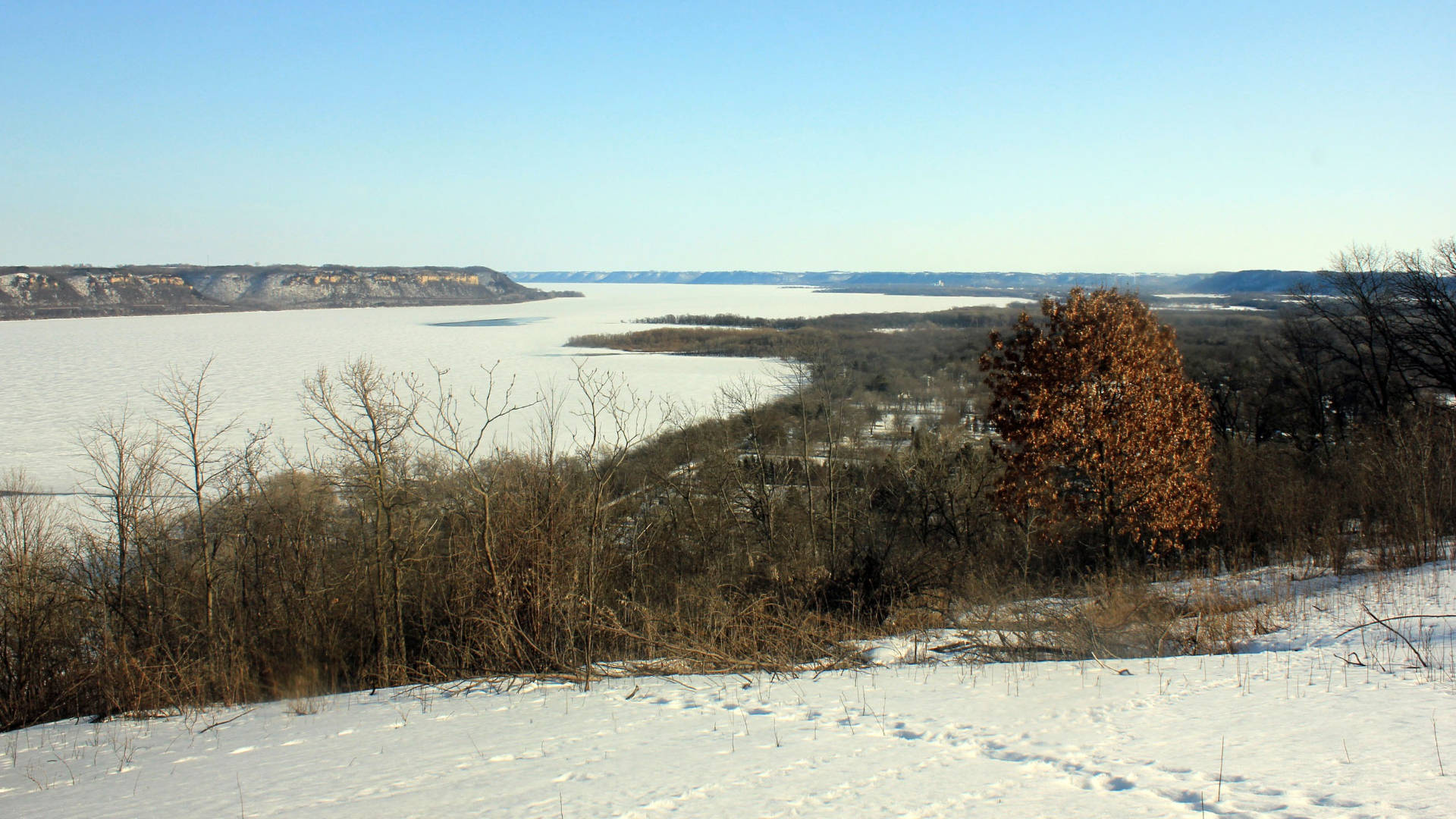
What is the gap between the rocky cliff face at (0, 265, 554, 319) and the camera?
11475 centimetres

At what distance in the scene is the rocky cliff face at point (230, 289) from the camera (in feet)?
376

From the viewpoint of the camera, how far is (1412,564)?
1143 centimetres

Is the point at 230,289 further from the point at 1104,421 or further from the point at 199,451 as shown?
the point at 1104,421

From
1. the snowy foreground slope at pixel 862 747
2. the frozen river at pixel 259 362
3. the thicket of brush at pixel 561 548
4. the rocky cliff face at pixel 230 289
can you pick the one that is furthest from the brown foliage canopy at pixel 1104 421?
the rocky cliff face at pixel 230 289

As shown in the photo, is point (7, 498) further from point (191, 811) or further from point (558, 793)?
point (558, 793)

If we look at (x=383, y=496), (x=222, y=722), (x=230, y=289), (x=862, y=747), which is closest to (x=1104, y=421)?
(x=862, y=747)

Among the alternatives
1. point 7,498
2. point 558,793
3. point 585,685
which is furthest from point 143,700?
point 7,498

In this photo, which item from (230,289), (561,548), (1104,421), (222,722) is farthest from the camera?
(230,289)

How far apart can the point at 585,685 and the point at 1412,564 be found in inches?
443

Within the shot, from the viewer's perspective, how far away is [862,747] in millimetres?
5723

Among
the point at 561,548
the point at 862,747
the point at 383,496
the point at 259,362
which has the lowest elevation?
the point at 259,362

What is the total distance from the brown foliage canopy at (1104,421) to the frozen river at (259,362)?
1850 cm

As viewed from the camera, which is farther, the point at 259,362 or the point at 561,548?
the point at 259,362

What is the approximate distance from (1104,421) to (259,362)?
58067 millimetres
